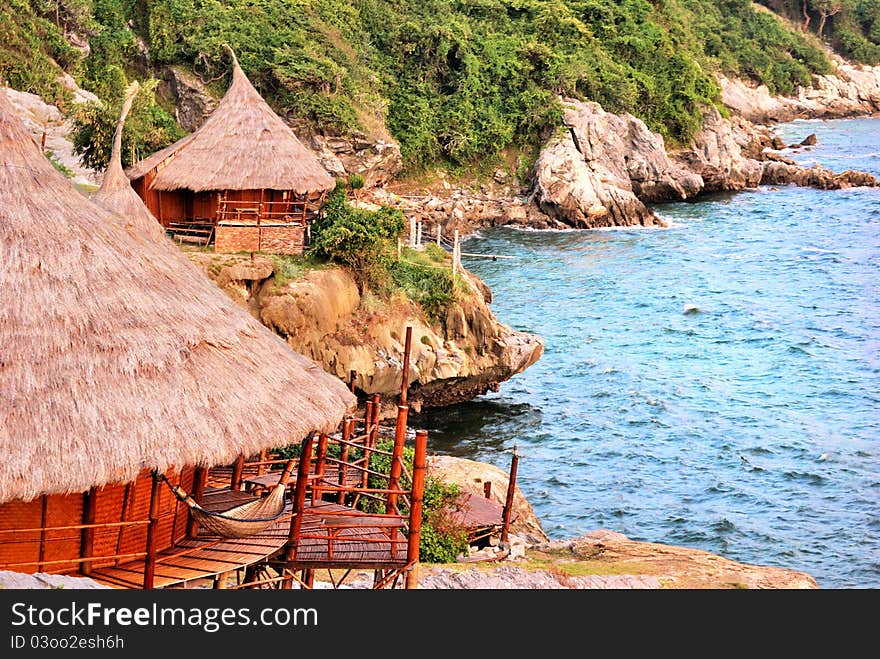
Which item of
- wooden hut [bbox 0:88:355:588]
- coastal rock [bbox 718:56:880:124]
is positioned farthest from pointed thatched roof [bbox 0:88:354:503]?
coastal rock [bbox 718:56:880:124]

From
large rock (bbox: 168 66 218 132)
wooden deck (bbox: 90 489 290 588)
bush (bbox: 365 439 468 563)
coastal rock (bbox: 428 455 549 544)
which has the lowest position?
coastal rock (bbox: 428 455 549 544)

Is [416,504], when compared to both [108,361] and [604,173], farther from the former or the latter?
[604,173]

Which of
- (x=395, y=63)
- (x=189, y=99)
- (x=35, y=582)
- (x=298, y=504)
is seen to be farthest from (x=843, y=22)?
(x=35, y=582)

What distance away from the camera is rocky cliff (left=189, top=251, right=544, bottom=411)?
27734mm

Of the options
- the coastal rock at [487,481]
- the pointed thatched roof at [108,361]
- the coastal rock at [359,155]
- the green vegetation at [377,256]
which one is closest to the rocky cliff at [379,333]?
the green vegetation at [377,256]

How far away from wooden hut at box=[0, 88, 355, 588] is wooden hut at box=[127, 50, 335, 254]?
15557mm

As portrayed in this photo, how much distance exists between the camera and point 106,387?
1277 centimetres

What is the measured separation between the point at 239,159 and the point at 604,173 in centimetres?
3147

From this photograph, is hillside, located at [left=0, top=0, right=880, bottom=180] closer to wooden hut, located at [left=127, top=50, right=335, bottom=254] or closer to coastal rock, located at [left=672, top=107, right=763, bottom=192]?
coastal rock, located at [left=672, top=107, right=763, bottom=192]

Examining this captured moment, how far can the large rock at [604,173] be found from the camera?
57.1 m

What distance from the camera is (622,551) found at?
21.3 metres

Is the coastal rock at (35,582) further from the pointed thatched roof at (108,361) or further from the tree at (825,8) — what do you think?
the tree at (825,8)

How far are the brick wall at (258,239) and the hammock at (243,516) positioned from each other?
676 inches
